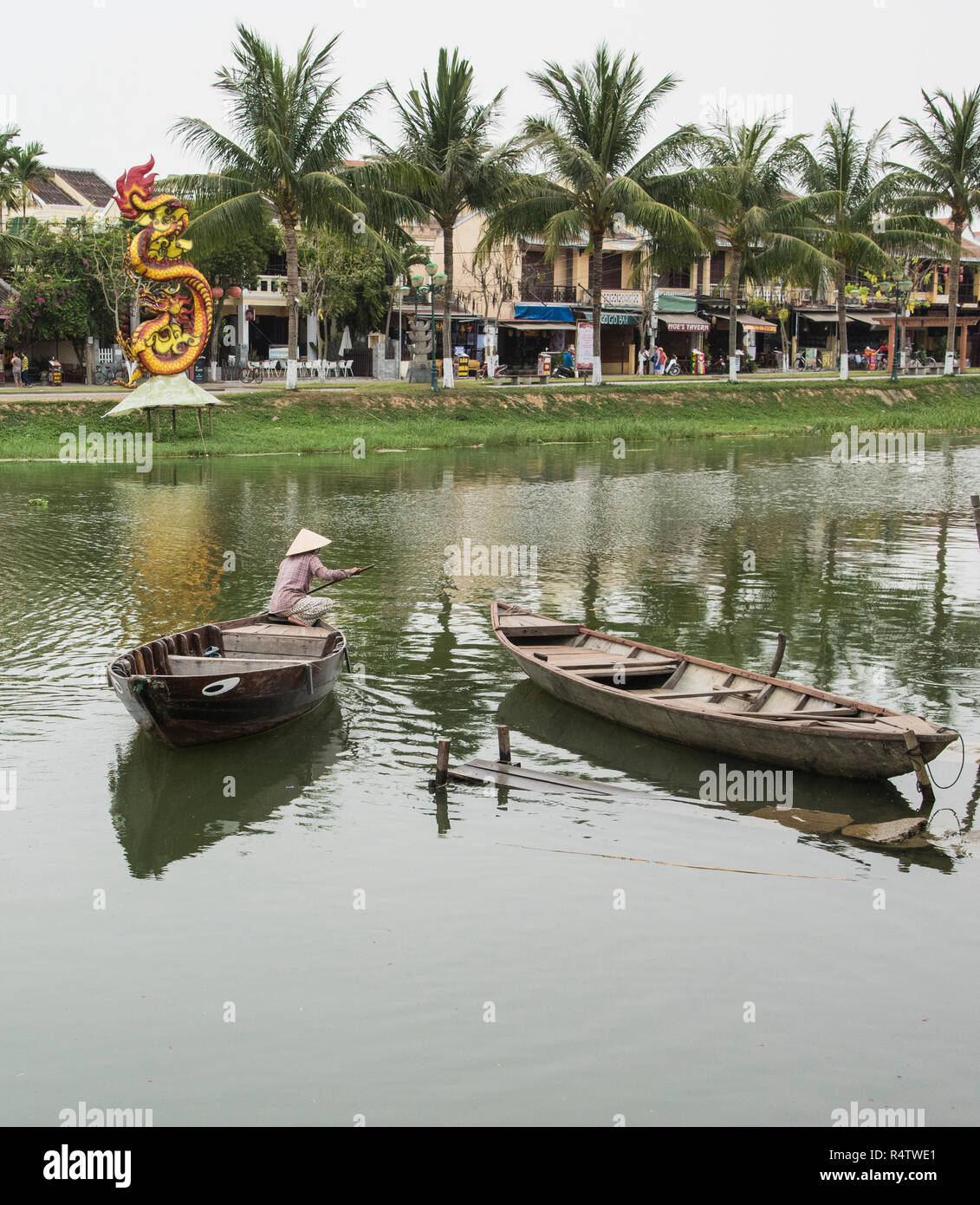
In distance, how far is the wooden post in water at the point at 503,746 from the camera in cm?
1139

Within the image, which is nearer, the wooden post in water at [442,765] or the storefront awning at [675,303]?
the wooden post in water at [442,765]

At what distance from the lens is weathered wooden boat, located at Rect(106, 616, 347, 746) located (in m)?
11.3

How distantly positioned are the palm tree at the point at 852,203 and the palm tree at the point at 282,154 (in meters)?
19.3

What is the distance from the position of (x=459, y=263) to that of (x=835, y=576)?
40.7 meters

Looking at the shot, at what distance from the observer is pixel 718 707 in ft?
38.4

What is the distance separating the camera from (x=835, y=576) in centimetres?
1997

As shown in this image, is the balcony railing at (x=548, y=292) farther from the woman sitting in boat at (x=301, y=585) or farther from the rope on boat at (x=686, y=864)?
the rope on boat at (x=686, y=864)

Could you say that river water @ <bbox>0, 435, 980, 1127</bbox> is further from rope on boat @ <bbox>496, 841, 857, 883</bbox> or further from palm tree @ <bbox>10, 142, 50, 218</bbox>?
palm tree @ <bbox>10, 142, 50, 218</bbox>

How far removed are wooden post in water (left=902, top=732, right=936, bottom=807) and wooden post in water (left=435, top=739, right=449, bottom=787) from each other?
12.6ft

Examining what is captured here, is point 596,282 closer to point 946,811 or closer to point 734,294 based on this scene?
point 734,294

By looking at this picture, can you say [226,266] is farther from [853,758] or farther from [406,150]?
[853,758]

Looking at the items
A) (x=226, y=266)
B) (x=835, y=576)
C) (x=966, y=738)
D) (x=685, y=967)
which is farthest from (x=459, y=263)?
(x=685, y=967)

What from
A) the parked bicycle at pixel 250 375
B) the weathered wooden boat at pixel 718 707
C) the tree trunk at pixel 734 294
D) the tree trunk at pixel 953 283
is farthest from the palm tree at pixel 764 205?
the weathered wooden boat at pixel 718 707
